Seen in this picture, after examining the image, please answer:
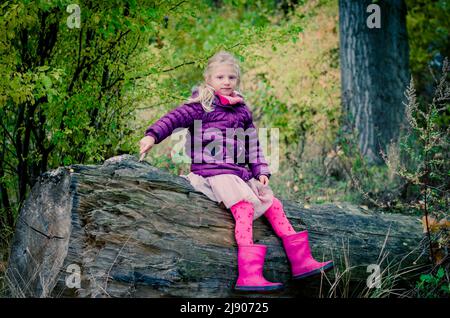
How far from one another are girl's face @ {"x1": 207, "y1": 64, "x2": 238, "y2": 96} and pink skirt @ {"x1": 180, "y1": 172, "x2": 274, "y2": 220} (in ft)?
1.94

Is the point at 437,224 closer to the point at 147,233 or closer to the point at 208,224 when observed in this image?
the point at 208,224

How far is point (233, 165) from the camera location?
344 cm

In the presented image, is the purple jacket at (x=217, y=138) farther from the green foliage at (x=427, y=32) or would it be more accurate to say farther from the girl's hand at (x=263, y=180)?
the green foliage at (x=427, y=32)

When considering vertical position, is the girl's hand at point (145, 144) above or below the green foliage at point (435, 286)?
above

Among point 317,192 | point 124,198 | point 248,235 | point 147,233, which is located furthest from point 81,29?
point 317,192

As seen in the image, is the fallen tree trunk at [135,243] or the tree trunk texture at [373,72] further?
the tree trunk texture at [373,72]

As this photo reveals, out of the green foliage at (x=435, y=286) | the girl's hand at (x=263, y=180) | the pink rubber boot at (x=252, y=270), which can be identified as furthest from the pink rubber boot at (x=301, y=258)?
the green foliage at (x=435, y=286)

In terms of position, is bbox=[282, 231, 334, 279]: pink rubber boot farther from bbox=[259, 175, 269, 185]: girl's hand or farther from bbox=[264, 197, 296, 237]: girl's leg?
bbox=[259, 175, 269, 185]: girl's hand

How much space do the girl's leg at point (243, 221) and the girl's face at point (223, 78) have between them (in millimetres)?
796

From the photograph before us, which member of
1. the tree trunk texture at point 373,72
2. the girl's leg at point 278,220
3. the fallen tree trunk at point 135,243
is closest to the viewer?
the fallen tree trunk at point 135,243

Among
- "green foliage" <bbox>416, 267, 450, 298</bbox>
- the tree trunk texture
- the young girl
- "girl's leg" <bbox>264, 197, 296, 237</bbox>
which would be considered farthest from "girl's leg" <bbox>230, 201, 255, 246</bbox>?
the tree trunk texture

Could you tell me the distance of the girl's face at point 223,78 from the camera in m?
3.54

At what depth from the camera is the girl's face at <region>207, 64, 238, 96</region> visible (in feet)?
11.6

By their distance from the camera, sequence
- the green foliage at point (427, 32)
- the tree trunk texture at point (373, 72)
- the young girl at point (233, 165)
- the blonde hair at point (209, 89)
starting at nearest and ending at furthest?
the young girl at point (233, 165), the blonde hair at point (209, 89), the tree trunk texture at point (373, 72), the green foliage at point (427, 32)
